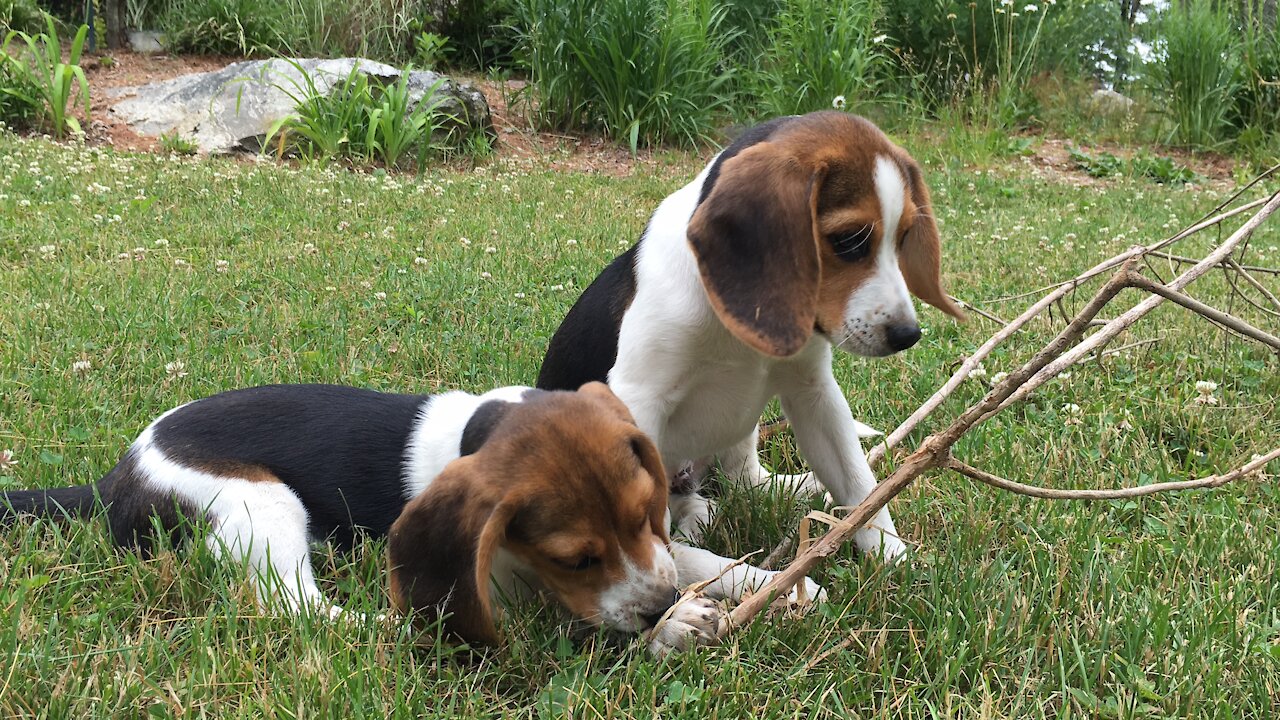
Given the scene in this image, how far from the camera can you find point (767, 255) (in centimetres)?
301

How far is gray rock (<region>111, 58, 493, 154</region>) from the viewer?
11.8 m

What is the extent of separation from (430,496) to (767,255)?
1180mm

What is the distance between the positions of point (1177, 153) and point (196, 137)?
12452 mm

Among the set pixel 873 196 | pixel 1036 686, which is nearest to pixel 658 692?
pixel 1036 686

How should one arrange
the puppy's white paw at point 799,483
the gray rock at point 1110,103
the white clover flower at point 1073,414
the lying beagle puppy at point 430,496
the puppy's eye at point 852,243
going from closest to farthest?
the lying beagle puppy at point 430,496
the puppy's eye at point 852,243
the puppy's white paw at point 799,483
the white clover flower at point 1073,414
the gray rock at point 1110,103

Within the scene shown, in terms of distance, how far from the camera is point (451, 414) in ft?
11.0

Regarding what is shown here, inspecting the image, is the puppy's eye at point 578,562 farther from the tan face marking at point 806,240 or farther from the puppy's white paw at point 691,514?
the puppy's white paw at point 691,514

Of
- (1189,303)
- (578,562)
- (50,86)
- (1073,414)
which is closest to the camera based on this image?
(578,562)

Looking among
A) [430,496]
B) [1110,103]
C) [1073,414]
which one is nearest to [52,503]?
[430,496]

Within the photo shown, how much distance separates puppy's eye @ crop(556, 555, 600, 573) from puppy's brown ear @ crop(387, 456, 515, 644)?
179 millimetres

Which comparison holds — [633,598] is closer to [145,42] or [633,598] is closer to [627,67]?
[627,67]

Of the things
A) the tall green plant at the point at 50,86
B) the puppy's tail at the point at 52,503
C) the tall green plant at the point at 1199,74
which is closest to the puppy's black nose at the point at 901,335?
the puppy's tail at the point at 52,503

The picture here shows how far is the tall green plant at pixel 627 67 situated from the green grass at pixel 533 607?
5.16 metres

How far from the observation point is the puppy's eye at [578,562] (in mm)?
2704
